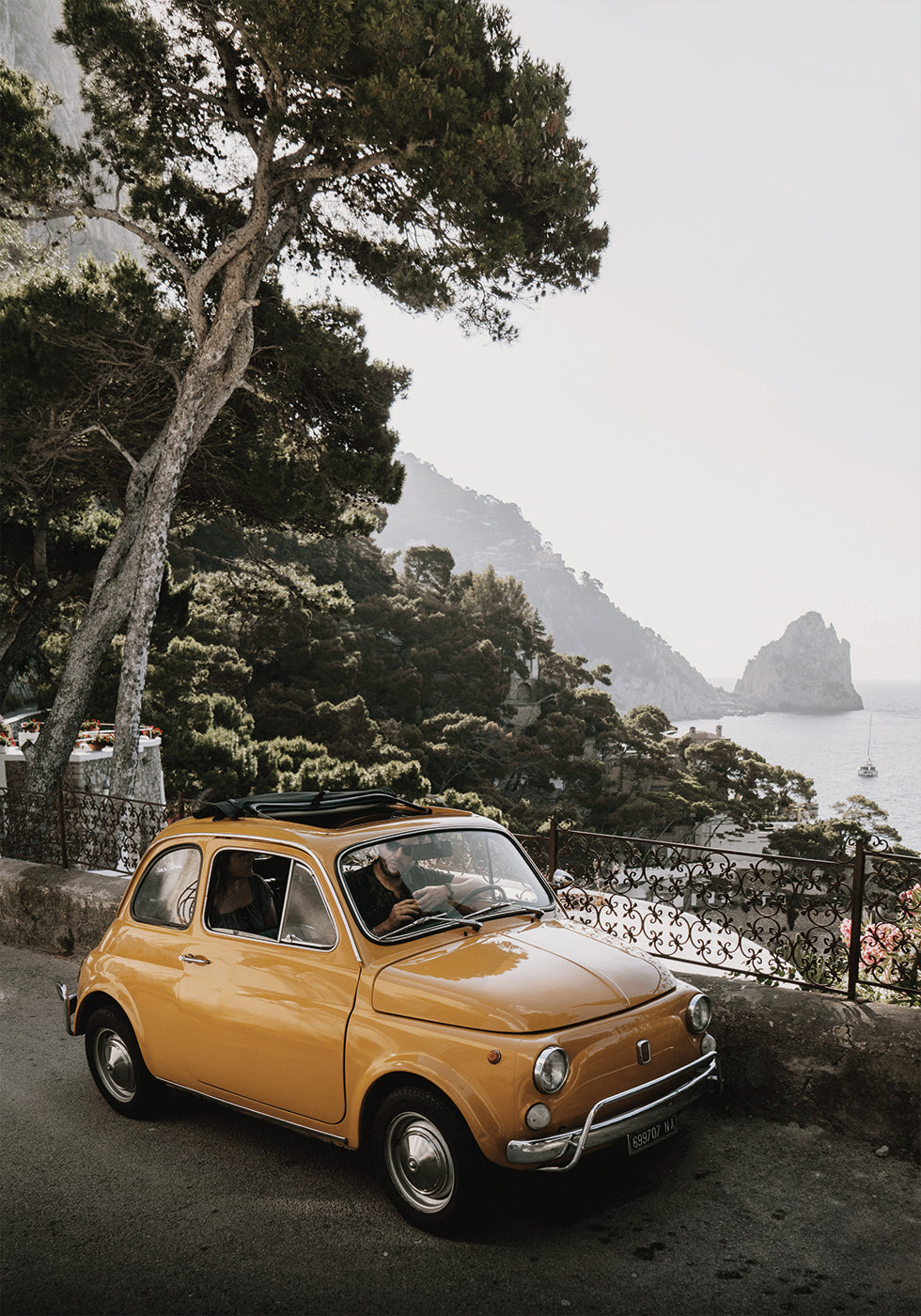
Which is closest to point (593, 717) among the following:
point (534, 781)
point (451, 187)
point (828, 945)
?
point (534, 781)

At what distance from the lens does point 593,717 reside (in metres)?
48.0

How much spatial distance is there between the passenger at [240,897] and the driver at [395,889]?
51 cm

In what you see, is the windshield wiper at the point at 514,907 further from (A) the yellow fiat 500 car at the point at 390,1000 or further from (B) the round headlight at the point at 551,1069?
(B) the round headlight at the point at 551,1069

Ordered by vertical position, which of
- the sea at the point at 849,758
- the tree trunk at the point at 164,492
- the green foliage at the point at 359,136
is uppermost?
the green foliage at the point at 359,136

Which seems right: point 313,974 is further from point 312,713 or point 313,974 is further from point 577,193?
point 312,713

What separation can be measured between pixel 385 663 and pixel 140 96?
109ft

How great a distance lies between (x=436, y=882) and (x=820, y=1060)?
2.20m

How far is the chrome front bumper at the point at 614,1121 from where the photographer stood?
3.47 m

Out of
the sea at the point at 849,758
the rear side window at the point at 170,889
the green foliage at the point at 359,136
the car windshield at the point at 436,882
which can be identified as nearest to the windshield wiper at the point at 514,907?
the car windshield at the point at 436,882

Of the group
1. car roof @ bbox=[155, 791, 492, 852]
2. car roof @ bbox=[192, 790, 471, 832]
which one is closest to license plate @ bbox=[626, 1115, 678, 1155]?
car roof @ bbox=[155, 791, 492, 852]

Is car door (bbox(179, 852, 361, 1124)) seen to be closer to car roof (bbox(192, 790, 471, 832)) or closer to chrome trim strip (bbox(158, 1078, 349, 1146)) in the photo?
chrome trim strip (bbox(158, 1078, 349, 1146))

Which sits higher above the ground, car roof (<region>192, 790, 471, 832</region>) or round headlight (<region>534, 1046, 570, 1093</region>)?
car roof (<region>192, 790, 471, 832</region>)

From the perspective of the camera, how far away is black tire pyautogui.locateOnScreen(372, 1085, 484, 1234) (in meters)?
3.59

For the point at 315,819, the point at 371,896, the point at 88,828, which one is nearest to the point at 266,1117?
the point at 371,896
